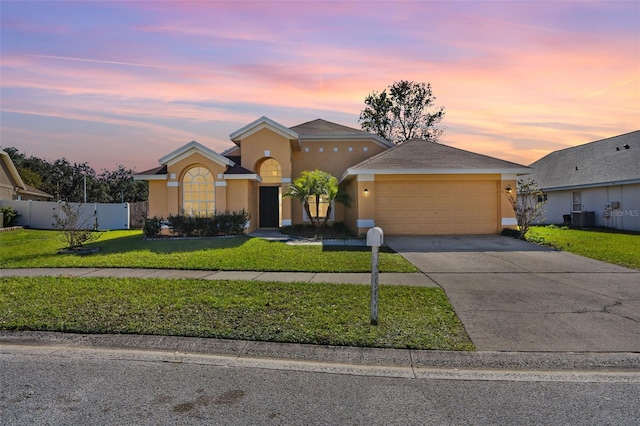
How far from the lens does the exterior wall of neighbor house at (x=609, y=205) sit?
21.3 meters

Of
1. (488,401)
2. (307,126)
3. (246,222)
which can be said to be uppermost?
(307,126)

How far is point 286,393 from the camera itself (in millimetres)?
4035

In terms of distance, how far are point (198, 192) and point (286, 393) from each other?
15.8 m

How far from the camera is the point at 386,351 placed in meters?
5.02

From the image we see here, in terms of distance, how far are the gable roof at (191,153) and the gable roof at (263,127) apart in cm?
266

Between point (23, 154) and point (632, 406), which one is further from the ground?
point (23, 154)

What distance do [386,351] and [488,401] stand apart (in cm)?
137

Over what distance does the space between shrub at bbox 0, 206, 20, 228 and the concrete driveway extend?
2270 centimetres

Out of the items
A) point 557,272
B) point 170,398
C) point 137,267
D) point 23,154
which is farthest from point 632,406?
point 23,154

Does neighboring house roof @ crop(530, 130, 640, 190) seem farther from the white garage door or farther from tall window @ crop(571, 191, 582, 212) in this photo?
the white garage door

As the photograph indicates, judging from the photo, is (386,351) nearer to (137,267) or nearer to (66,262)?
(137,267)

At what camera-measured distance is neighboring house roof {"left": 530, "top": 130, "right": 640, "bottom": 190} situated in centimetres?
2231

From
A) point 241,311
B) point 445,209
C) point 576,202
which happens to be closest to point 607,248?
point 445,209

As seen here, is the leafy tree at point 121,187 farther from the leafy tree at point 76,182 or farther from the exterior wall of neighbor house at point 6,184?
the exterior wall of neighbor house at point 6,184
